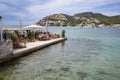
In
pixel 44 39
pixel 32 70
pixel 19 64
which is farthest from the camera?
pixel 44 39

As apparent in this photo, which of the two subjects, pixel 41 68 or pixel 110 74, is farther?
pixel 41 68

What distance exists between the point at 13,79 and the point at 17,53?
197 inches

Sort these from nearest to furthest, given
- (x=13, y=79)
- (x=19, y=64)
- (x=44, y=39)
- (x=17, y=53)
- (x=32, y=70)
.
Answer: (x=13, y=79) < (x=32, y=70) < (x=19, y=64) < (x=17, y=53) < (x=44, y=39)

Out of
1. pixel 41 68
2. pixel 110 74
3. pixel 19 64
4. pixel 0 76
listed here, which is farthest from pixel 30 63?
pixel 110 74

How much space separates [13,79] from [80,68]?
4.51 metres

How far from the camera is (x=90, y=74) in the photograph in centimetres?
1102

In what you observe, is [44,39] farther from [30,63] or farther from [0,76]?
[0,76]

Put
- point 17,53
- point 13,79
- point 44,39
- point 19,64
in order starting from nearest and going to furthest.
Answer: point 13,79 → point 19,64 → point 17,53 → point 44,39

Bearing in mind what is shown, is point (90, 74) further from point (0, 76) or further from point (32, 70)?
point (0, 76)

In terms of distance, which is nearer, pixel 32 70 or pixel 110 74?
pixel 110 74

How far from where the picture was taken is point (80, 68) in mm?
12422

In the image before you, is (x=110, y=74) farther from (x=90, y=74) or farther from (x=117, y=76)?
(x=90, y=74)

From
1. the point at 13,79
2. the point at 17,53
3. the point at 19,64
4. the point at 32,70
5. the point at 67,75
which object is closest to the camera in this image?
the point at 13,79

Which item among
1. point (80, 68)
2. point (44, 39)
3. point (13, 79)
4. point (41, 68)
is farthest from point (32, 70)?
point (44, 39)
